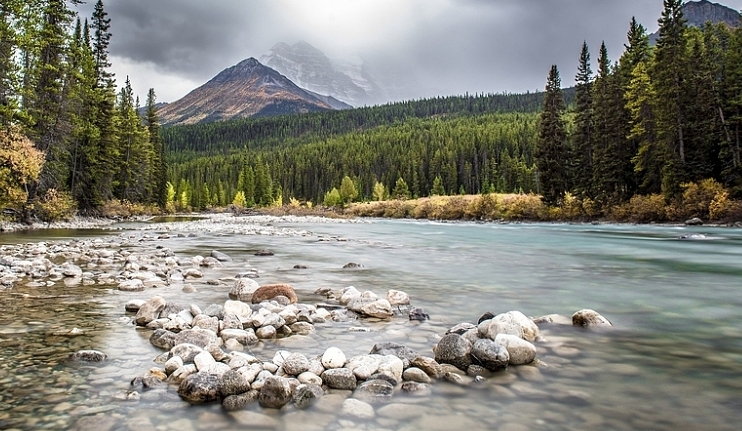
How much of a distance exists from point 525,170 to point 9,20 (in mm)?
96082

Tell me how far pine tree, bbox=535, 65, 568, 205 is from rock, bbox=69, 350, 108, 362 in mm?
46003

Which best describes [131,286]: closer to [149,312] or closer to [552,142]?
[149,312]

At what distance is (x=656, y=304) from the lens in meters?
8.27

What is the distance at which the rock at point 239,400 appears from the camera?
3852 millimetres

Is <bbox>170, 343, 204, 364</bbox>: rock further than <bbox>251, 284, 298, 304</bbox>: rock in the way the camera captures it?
No

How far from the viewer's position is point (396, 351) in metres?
5.05

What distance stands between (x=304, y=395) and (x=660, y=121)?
39.8 m

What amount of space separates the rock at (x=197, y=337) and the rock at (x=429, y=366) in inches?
92.7

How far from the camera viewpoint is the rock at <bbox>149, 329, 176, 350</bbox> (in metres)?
5.45

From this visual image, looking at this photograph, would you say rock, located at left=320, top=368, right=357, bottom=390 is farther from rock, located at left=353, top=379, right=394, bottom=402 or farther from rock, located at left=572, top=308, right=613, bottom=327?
rock, located at left=572, top=308, right=613, bottom=327

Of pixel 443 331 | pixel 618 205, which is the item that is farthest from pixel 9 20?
pixel 618 205

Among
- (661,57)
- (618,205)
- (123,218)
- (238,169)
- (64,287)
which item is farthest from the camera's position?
(238,169)

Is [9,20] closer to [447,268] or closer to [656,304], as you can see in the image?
[447,268]

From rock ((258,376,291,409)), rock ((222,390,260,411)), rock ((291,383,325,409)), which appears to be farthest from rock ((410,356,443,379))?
rock ((222,390,260,411))
